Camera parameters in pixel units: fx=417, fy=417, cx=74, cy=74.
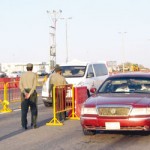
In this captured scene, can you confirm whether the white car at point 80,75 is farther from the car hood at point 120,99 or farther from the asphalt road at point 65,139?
the car hood at point 120,99

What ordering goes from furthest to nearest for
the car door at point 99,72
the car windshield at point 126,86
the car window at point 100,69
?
the car window at point 100,69 → the car door at point 99,72 → the car windshield at point 126,86

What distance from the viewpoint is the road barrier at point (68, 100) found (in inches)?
491

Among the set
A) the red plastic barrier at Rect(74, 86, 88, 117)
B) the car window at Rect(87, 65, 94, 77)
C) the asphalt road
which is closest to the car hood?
the asphalt road

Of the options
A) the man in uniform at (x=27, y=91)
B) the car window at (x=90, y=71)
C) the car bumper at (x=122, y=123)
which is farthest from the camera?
the car window at (x=90, y=71)

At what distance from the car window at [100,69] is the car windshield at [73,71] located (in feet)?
3.38

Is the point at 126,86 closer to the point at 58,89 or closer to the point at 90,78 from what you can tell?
the point at 58,89

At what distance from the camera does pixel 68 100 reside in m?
13.5

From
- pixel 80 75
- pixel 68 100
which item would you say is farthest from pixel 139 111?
pixel 80 75

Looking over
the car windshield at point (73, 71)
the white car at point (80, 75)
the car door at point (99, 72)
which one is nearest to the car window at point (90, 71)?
the white car at point (80, 75)

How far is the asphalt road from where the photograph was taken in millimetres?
8625

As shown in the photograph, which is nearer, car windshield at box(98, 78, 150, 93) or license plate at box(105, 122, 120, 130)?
license plate at box(105, 122, 120, 130)

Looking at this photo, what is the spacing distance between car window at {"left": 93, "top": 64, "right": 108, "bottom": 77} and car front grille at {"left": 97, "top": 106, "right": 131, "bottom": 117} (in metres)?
10.3

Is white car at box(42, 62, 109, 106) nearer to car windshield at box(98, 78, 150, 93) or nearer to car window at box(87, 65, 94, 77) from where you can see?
car window at box(87, 65, 94, 77)

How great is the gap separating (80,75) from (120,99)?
8880 millimetres
